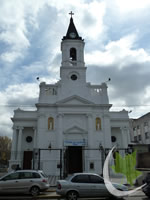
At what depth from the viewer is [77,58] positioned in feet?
97.9

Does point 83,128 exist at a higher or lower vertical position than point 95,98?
lower

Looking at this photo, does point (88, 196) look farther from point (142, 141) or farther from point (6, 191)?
point (142, 141)

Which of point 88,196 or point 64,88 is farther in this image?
point 64,88

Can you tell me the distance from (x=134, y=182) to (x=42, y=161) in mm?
12158

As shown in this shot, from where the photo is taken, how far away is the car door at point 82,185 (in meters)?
9.71

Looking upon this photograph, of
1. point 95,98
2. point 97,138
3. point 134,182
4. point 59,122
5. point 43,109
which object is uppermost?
point 95,98

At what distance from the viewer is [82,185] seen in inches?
389

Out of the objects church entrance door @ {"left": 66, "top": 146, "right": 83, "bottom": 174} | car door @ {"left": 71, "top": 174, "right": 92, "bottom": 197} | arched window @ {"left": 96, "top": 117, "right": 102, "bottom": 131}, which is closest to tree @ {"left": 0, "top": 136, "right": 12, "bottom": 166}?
church entrance door @ {"left": 66, "top": 146, "right": 83, "bottom": 174}

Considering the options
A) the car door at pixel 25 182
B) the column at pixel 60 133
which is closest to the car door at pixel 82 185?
the car door at pixel 25 182

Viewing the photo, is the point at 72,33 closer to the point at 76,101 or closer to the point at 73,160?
the point at 76,101

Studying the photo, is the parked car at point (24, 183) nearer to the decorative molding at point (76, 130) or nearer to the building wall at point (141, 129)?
the decorative molding at point (76, 130)

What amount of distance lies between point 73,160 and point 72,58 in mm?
15883

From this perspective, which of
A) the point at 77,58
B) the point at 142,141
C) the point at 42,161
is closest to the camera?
the point at 42,161

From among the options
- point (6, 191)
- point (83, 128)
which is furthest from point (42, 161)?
point (6, 191)
